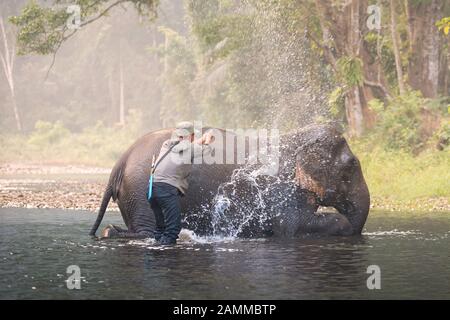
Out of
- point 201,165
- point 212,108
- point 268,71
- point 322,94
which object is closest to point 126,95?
point 212,108

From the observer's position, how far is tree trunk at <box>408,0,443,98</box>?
86.0 ft

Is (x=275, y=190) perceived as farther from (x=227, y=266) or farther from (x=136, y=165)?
(x=227, y=266)

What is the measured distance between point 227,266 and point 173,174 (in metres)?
2.35

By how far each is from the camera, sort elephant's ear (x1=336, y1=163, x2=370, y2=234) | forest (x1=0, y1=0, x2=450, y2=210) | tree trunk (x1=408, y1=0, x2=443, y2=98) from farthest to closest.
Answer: tree trunk (x1=408, y1=0, x2=443, y2=98) → forest (x1=0, y1=0, x2=450, y2=210) → elephant's ear (x1=336, y1=163, x2=370, y2=234)

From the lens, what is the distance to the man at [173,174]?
37.7 ft

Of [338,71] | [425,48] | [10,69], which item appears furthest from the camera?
[10,69]

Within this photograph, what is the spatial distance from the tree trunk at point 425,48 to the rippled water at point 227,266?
44.6 ft

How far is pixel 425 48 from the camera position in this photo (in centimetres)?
2645

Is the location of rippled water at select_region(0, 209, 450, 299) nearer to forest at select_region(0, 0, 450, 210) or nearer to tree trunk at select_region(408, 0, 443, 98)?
forest at select_region(0, 0, 450, 210)

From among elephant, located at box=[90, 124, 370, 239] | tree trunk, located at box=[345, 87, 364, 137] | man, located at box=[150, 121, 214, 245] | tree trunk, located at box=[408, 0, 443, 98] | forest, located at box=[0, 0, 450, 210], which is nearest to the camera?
man, located at box=[150, 121, 214, 245]

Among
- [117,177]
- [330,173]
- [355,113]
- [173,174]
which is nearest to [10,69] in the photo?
[355,113]

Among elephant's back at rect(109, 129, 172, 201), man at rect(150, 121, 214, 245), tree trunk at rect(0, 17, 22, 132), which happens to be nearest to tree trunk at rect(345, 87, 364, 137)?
elephant's back at rect(109, 129, 172, 201)

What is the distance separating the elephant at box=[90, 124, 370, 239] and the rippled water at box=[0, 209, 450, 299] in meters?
0.40

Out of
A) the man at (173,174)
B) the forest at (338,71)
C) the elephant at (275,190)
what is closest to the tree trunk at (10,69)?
the forest at (338,71)
